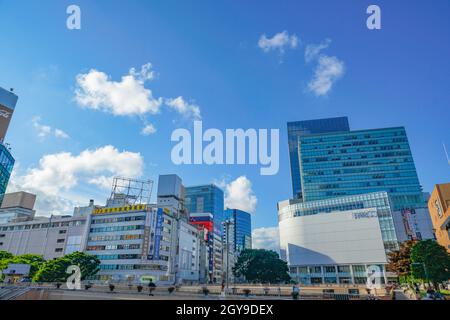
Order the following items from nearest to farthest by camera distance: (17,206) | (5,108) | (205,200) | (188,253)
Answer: (5,108) < (188,253) < (17,206) < (205,200)

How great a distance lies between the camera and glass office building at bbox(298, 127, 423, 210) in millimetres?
90062

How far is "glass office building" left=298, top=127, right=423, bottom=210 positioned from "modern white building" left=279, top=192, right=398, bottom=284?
13721 mm

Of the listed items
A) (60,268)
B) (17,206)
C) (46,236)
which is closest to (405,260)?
(60,268)

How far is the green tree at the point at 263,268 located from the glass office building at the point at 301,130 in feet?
255

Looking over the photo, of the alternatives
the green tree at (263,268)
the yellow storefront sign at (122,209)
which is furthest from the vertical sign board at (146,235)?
the green tree at (263,268)

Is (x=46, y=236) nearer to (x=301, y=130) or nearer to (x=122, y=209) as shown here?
(x=122, y=209)

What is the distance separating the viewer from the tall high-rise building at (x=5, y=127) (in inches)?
2980

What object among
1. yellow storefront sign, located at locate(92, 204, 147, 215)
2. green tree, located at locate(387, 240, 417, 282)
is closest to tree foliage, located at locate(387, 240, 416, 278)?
green tree, located at locate(387, 240, 417, 282)

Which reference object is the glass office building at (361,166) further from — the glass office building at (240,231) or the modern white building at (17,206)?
the modern white building at (17,206)

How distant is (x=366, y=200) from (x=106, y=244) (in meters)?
68.1

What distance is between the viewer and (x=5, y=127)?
76500 mm

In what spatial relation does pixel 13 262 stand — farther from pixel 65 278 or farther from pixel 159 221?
pixel 159 221

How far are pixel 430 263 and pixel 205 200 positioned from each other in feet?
454
